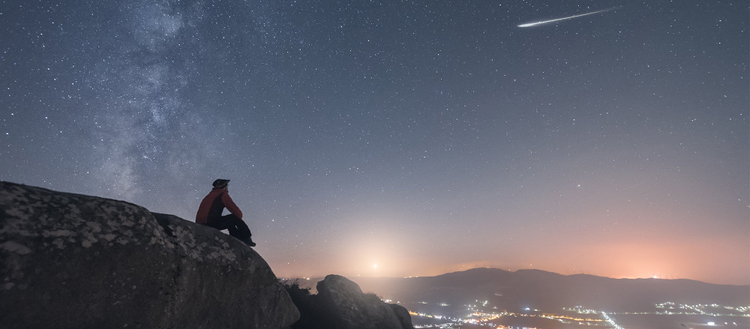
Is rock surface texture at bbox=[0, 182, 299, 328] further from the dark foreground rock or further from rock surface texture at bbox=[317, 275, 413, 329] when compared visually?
rock surface texture at bbox=[317, 275, 413, 329]

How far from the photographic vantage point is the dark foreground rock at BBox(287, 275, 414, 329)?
1223 centimetres

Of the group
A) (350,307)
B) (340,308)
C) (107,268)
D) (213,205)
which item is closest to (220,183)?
(213,205)

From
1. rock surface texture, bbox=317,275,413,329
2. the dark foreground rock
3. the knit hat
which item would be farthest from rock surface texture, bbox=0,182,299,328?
rock surface texture, bbox=317,275,413,329

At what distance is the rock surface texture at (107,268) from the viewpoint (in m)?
3.73

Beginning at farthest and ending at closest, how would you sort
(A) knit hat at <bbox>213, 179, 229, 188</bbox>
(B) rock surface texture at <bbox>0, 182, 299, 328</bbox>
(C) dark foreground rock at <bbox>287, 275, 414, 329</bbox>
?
(C) dark foreground rock at <bbox>287, 275, 414, 329</bbox> < (A) knit hat at <bbox>213, 179, 229, 188</bbox> < (B) rock surface texture at <bbox>0, 182, 299, 328</bbox>

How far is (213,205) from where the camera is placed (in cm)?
784

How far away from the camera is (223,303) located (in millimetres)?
6555

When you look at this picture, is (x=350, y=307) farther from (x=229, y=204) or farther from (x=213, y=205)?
(x=213, y=205)

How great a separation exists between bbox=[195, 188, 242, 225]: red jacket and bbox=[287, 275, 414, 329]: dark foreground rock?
18.6ft

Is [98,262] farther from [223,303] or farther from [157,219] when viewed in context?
[223,303]

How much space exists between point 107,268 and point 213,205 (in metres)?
3.36

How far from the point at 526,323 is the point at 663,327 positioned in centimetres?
6634

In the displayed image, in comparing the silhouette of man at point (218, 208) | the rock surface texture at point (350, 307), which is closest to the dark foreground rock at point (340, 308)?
the rock surface texture at point (350, 307)

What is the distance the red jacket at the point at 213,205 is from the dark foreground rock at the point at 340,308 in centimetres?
566
